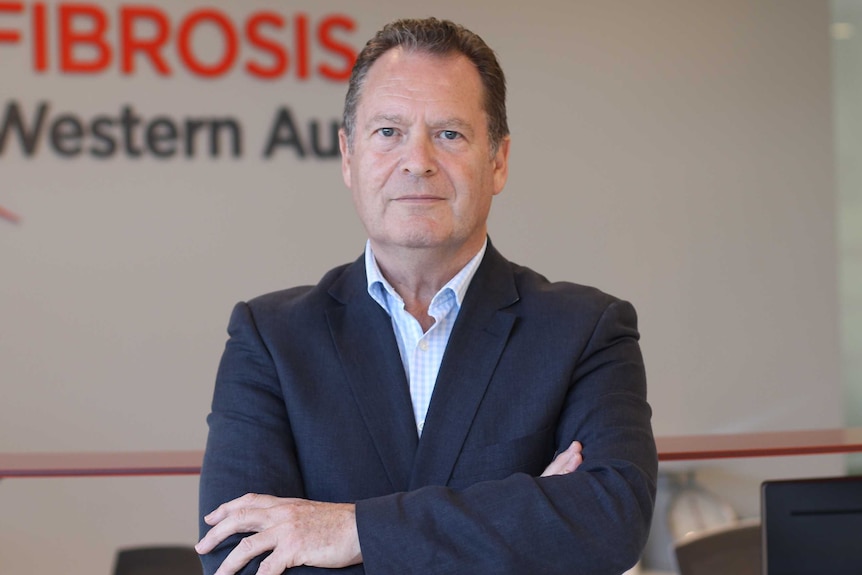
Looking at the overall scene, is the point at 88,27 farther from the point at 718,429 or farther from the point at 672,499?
the point at 718,429

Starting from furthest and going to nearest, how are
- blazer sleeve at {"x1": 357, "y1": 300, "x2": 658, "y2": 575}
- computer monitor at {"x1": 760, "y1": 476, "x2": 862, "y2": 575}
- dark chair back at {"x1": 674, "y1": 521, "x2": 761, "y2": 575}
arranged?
1. dark chair back at {"x1": 674, "y1": 521, "x2": 761, "y2": 575}
2. computer monitor at {"x1": 760, "y1": 476, "x2": 862, "y2": 575}
3. blazer sleeve at {"x1": 357, "y1": 300, "x2": 658, "y2": 575}

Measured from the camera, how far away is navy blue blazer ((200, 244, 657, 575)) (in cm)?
181

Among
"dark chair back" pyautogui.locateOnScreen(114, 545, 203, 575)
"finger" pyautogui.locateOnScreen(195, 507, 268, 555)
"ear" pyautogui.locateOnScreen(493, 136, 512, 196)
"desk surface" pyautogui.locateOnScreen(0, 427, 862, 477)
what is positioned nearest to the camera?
"finger" pyautogui.locateOnScreen(195, 507, 268, 555)

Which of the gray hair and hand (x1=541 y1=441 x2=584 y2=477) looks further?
the gray hair

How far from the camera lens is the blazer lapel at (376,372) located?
Result: 1993 mm

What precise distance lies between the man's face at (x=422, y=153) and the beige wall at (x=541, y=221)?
267 centimetres

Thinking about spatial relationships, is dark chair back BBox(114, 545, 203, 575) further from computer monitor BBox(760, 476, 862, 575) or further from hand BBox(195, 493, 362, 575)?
computer monitor BBox(760, 476, 862, 575)

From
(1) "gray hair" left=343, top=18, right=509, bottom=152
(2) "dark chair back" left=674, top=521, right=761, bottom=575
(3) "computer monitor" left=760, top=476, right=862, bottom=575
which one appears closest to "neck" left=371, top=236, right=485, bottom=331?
(1) "gray hair" left=343, top=18, right=509, bottom=152

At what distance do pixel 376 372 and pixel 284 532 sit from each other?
1.26ft

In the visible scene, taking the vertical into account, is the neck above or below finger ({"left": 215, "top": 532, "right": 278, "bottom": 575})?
above

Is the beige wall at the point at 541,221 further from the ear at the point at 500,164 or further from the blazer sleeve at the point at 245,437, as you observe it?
the ear at the point at 500,164

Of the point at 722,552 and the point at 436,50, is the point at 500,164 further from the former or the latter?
the point at 722,552

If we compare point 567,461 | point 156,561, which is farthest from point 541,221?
point 567,461

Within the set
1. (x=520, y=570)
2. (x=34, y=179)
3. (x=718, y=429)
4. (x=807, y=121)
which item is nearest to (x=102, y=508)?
(x=34, y=179)
